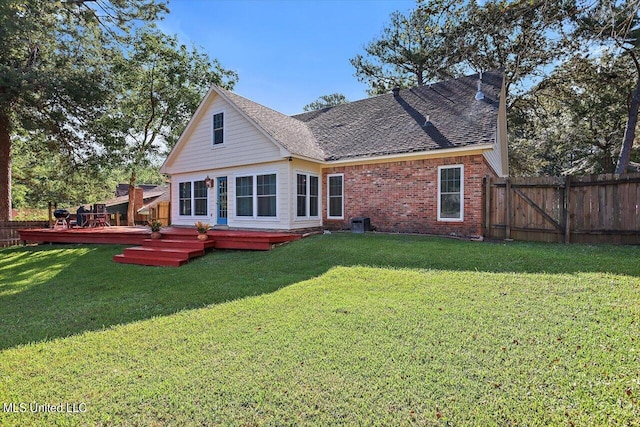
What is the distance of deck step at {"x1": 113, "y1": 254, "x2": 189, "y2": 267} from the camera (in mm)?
8973

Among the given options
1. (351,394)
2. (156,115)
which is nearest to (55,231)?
(156,115)

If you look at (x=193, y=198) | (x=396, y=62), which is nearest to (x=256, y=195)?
(x=193, y=198)

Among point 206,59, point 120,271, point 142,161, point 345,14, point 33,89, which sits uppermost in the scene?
point 206,59

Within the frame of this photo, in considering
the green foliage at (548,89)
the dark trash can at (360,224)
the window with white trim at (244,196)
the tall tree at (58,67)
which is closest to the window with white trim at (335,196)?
the dark trash can at (360,224)

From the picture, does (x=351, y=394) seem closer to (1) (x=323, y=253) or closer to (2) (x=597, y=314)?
(2) (x=597, y=314)

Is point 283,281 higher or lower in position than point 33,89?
lower

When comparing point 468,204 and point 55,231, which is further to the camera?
point 55,231

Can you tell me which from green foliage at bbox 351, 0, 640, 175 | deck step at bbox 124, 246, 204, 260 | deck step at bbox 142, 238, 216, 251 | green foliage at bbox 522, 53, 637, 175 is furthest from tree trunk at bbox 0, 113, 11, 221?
green foliage at bbox 522, 53, 637, 175

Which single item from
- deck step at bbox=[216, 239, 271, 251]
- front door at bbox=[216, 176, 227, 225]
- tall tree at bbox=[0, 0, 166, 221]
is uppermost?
tall tree at bbox=[0, 0, 166, 221]

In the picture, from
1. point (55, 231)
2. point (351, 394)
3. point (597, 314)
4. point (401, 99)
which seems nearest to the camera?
point (351, 394)

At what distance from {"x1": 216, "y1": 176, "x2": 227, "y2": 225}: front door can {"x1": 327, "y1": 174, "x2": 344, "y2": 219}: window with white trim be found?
14.0ft

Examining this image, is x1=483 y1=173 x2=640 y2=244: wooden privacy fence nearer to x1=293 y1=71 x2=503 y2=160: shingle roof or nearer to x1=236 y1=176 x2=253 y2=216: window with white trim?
x1=293 y1=71 x2=503 y2=160: shingle roof

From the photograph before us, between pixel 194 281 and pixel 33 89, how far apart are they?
12.6m

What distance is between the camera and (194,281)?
22.6 ft
